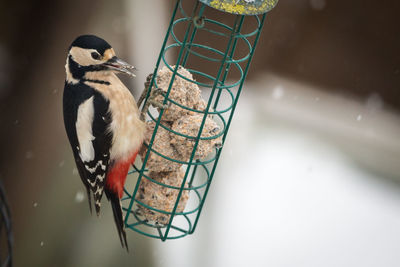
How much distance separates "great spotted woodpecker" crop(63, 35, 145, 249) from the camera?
258 cm

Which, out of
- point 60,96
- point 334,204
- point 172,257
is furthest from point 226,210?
point 60,96

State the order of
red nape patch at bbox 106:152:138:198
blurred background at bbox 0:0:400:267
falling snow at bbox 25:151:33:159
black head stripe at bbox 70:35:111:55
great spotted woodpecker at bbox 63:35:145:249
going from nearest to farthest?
black head stripe at bbox 70:35:111:55 < great spotted woodpecker at bbox 63:35:145:249 < red nape patch at bbox 106:152:138:198 < blurred background at bbox 0:0:400:267 < falling snow at bbox 25:151:33:159

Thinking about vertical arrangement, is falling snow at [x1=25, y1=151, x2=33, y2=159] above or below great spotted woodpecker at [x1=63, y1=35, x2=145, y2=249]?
below

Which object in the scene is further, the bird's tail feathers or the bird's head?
the bird's tail feathers

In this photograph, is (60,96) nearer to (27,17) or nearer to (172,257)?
(27,17)

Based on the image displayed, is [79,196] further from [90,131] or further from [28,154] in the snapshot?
[90,131]

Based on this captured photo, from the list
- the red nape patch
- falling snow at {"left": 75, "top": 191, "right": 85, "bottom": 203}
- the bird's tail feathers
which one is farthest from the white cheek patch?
falling snow at {"left": 75, "top": 191, "right": 85, "bottom": 203}

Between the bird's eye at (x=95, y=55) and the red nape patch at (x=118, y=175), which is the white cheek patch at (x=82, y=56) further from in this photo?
the red nape patch at (x=118, y=175)

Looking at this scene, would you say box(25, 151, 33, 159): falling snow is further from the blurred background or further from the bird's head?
the bird's head

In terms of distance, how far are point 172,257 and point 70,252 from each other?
2.69 feet

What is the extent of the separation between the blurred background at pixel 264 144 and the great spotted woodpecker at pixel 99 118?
153 centimetres

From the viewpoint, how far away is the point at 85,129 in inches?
106

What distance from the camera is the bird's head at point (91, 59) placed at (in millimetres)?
2486

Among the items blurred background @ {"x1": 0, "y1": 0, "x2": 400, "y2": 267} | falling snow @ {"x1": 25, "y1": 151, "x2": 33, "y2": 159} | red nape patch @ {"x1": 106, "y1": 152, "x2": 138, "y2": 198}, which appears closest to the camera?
red nape patch @ {"x1": 106, "y1": 152, "x2": 138, "y2": 198}
